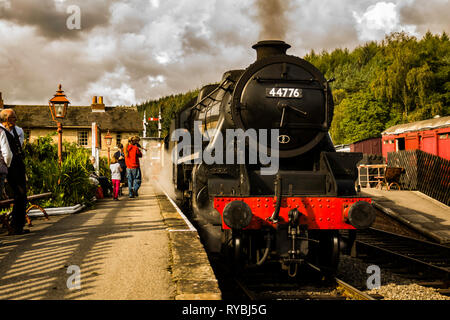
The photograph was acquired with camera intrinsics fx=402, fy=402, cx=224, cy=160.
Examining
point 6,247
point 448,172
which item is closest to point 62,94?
point 6,247

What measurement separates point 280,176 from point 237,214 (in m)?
0.75

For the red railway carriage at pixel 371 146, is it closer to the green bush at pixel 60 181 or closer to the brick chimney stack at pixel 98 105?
the green bush at pixel 60 181

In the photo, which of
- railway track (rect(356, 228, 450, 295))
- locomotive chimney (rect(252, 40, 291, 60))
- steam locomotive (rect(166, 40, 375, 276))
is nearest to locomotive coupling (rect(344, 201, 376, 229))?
steam locomotive (rect(166, 40, 375, 276))

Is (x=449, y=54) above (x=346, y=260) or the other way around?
above

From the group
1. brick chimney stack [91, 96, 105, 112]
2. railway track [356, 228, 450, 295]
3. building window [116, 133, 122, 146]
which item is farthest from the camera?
brick chimney stack [91, 96, 105, 112]

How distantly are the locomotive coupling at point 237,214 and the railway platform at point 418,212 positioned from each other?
19.7ft

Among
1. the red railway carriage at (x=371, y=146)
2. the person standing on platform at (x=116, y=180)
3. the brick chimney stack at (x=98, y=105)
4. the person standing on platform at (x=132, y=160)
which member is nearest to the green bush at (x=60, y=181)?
the person standing on platform at (x=116, y=180)

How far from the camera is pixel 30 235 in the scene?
5699 millimetres

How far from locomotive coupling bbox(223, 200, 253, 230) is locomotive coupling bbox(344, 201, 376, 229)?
1179 mm

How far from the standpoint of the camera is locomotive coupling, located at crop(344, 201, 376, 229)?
463cm

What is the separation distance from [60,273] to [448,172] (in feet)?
48.0

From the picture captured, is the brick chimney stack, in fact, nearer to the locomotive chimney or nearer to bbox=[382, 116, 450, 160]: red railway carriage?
bbox=[382, 116, 450, 160]: red railway carriage
